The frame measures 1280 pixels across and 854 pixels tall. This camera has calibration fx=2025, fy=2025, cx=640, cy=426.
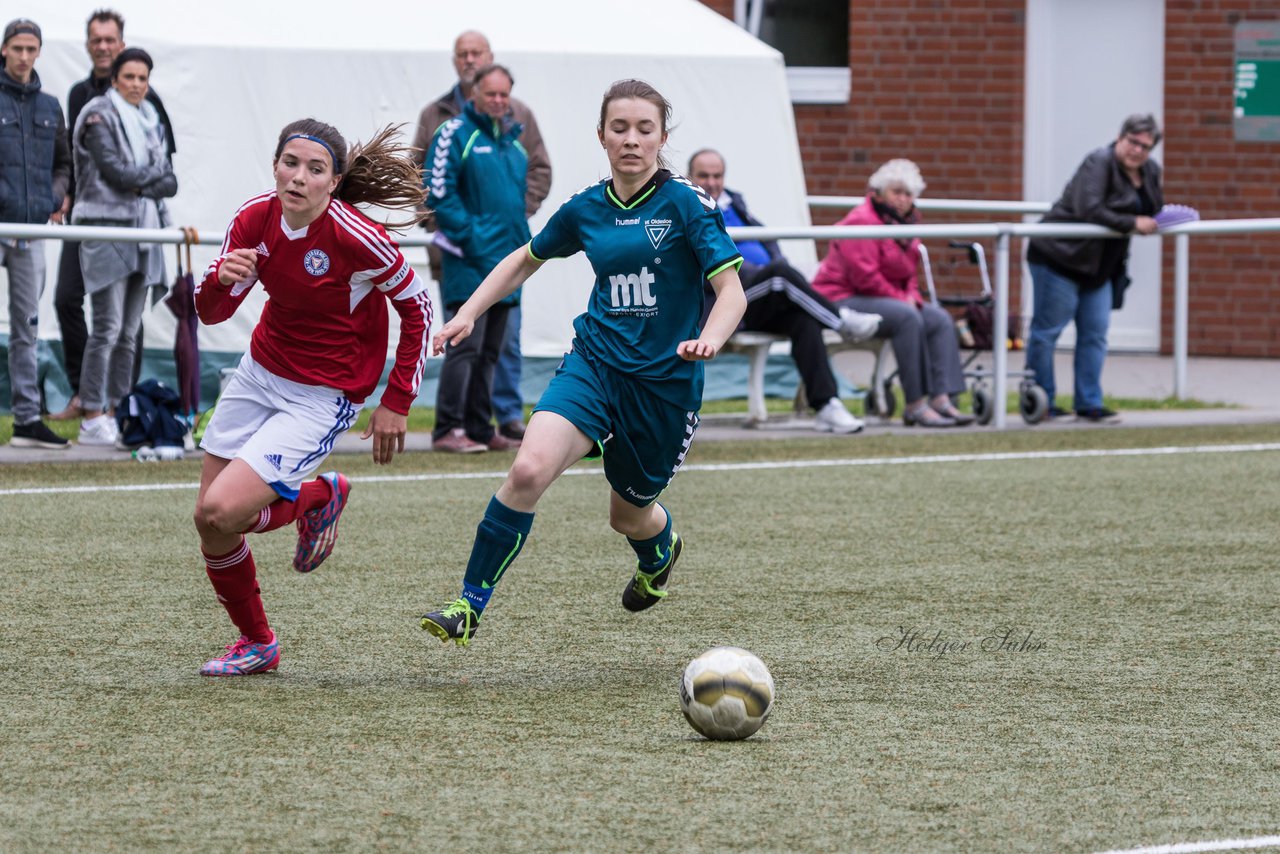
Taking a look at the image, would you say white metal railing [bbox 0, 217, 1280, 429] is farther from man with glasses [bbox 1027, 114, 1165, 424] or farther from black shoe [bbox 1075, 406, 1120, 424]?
black shoe [bbox 1075, 406, 1120, 424]

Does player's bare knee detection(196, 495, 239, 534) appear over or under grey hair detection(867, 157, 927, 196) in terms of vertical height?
under

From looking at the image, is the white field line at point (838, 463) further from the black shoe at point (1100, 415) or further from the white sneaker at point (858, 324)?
the white sneaker at point (858, 324)

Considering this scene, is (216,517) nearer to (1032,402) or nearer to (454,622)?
(454,622)

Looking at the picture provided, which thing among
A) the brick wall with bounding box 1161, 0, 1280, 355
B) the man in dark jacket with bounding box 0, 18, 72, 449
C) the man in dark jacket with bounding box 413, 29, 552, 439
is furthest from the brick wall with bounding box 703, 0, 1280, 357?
the man in dark jacket with bounding box 0, 18, 72, 449

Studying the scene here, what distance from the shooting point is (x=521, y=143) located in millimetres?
10992

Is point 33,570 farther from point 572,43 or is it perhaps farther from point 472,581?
point 572,43

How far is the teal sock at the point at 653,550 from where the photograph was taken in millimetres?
6211

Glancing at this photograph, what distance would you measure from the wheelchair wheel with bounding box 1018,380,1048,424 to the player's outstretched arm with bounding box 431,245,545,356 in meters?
6.57

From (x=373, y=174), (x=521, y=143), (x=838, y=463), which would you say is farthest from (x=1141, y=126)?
(x=373, y=174)

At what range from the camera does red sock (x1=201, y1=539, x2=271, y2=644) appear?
552cm

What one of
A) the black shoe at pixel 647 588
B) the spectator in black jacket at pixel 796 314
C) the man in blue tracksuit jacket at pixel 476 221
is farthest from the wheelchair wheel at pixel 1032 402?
the black shoe at pixel 647 588

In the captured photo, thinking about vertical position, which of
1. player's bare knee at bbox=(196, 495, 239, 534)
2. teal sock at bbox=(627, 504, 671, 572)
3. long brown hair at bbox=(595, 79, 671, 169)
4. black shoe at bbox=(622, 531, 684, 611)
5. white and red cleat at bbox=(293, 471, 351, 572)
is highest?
long brown hair at bbox=(595, 79, 671, 169)

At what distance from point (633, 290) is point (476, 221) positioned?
477cm

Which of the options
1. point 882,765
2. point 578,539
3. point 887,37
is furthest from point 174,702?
point 887,37
